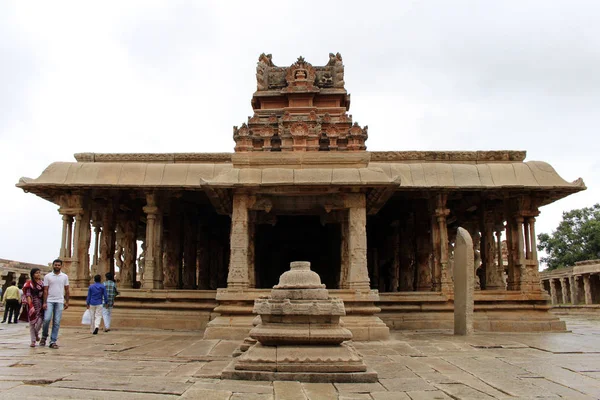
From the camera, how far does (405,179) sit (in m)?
13.4

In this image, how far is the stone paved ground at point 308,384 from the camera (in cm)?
505

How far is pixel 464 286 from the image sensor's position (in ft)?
34.8

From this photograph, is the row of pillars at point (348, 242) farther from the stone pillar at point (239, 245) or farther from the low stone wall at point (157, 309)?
the low stone wall at point (157, 309)

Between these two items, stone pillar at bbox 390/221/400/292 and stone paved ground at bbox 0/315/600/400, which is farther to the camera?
stone pillar at bbox 390/221/400/292

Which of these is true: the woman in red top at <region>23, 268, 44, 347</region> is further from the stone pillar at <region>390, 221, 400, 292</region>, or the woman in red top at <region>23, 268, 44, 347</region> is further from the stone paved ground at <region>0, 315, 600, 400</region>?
the stone pillar at <region>390, 221, 400, 292</region>

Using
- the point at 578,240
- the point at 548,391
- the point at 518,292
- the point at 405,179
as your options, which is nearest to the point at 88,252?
the point at 405,179

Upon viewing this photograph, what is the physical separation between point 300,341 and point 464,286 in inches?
223

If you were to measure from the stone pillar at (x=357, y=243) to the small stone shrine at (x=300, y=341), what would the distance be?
4382 mm

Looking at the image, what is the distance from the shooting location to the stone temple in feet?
35.6

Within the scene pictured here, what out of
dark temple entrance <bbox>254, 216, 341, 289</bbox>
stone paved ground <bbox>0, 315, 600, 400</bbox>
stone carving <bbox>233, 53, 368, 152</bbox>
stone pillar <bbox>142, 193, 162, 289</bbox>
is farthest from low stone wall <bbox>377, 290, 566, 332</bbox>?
dark temple entrance <bbox>254, 216, 341, 289</bbox>

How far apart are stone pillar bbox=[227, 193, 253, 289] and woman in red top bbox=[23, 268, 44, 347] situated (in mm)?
3462

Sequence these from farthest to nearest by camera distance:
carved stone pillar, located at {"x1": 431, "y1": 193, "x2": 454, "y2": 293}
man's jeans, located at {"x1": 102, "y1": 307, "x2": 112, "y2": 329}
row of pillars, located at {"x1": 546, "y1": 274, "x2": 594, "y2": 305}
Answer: row of pillars, located at {"x1": 546, "y1": 274, "x2": 594, "y2": 305}, carved stone pillar, located at {"x1": 431, "y1": 193, "x2": 454, "y2": 293}, man's jeans, located at {"x1": 102, "y1": 307, "x2": 112, "y2": 329}

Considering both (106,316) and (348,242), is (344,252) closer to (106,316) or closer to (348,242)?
(348,242)

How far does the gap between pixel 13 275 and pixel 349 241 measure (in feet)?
77.3
